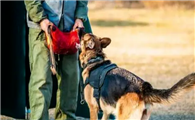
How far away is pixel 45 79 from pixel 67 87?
0.51 m

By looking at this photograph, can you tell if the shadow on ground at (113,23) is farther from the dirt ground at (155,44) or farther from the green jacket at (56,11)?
the green jacket at (56,11)

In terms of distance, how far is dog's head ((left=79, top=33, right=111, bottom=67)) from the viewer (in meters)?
7.05

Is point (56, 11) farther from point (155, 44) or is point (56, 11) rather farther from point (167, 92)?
point (155, 44)

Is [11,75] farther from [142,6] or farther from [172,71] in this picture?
[142,6]

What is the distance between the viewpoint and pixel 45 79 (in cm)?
723

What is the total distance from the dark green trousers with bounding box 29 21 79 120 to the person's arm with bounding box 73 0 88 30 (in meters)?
0.42

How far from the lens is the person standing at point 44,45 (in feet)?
23.4

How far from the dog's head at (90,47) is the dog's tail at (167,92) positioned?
977 millimetres

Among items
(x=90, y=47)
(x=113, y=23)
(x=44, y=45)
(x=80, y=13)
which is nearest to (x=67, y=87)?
(x=44, y=45)

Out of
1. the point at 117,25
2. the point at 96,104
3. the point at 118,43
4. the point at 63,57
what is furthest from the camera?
the point at 117,25

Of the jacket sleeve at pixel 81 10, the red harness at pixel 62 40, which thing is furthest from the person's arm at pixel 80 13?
the red harness at pixel 62 40

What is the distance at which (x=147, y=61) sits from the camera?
52.0 ft

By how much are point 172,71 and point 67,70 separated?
6908 millimetres

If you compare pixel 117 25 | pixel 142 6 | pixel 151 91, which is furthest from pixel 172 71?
pixel 142 6
